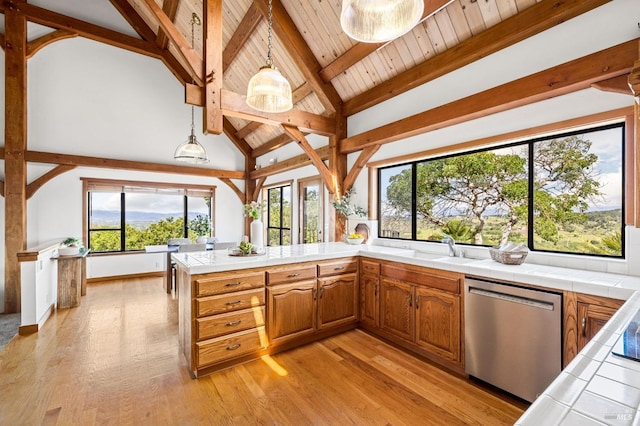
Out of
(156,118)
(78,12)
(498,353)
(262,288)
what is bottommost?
(498,353)

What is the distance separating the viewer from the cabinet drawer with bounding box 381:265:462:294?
8.13 feet

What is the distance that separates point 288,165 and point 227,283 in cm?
366

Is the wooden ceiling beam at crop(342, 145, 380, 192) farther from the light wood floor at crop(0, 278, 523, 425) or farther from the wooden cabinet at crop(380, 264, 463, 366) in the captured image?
the light wood floor at crop(0, 278, 523, 425)

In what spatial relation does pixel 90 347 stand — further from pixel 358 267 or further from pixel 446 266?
pixel 446 266

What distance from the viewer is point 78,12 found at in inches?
205

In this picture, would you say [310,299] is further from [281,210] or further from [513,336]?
[281,210]

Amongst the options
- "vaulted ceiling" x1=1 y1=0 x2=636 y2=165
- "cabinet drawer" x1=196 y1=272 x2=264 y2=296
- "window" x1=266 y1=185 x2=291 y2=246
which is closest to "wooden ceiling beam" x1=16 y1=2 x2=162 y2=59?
"vaulted ceiling" x1=1 y1=0 x2=636 y2=165

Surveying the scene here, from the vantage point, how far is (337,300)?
324cm

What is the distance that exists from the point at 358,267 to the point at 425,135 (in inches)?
67.9

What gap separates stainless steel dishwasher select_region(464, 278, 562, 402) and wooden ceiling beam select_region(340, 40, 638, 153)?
1.55 m

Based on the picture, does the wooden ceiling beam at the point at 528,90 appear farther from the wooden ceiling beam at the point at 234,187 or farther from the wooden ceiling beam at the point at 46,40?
the wooden ceiling beam at the point at 46,40

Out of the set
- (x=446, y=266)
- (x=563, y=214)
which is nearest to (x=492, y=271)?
(x=446, y=266)

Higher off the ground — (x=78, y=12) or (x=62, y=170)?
(x=78, y=12)

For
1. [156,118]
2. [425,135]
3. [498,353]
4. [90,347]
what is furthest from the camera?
[156,118]
